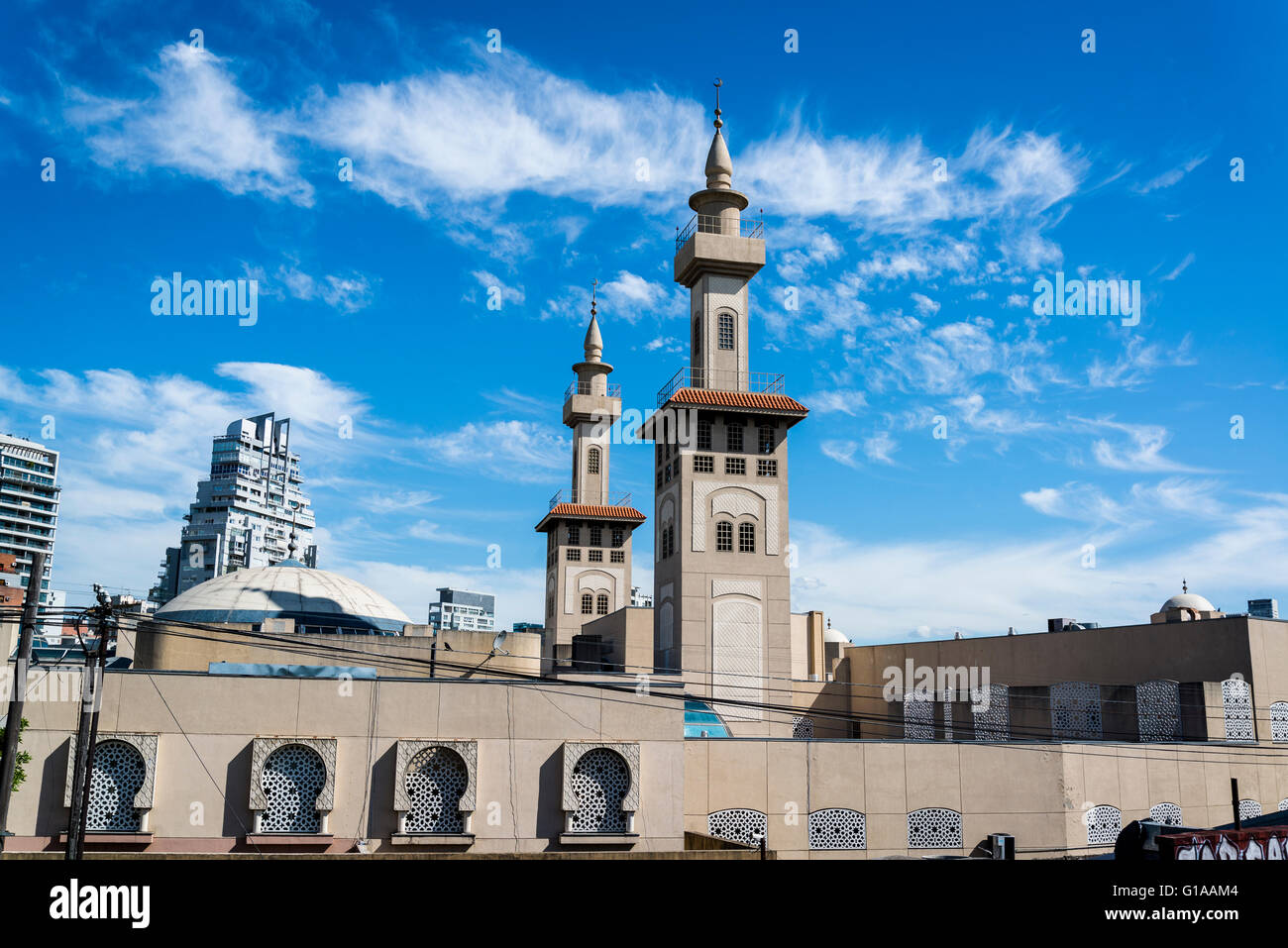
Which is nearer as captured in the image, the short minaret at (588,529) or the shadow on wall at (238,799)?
the shadow on wall at (238,799)

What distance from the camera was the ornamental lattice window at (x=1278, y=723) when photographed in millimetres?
37844

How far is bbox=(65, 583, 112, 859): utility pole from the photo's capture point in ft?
66.5

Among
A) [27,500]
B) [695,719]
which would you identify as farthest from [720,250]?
[27,500]

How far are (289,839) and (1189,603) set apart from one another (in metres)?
39.2

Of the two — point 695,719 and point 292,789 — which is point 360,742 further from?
point 695,719

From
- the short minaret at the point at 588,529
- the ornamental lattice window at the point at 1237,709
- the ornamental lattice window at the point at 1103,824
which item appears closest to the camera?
the ornamental lattice window at the point at 1103,824

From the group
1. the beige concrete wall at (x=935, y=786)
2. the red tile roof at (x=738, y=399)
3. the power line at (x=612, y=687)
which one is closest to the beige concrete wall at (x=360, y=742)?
the power line at (x=612, y=687)

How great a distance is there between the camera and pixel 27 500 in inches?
5915

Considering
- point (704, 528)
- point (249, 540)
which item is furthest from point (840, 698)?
point (249, 540)

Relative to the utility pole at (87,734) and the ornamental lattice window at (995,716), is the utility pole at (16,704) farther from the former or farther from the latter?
the ornamental lattice window at (995,716)

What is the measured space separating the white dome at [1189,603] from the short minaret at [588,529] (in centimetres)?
3702

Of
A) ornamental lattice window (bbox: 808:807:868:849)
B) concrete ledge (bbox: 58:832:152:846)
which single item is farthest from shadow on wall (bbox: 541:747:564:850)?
concrete ledge (bbox: 58:832:152:846)
